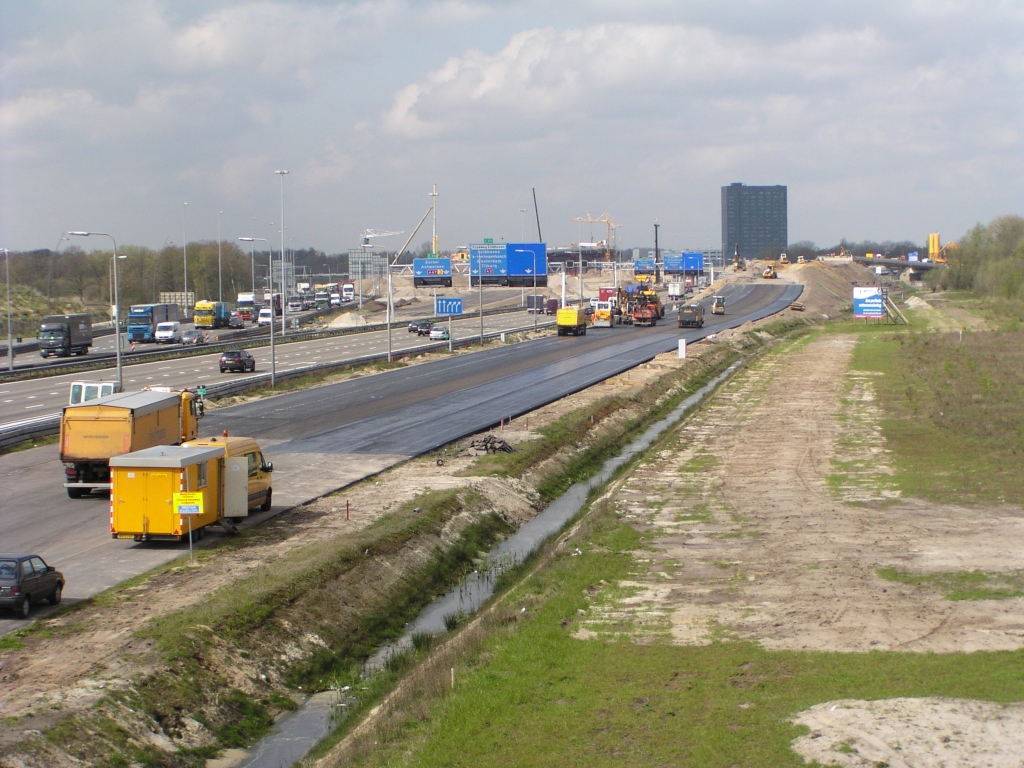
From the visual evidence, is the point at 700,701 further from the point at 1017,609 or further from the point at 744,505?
the point at 744,505

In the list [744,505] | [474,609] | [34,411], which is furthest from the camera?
[34,411]

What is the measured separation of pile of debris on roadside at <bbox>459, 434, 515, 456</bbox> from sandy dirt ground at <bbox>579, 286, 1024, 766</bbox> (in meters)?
5.40

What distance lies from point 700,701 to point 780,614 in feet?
15.9

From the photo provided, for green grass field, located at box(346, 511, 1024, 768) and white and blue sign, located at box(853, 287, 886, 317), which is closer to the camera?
A: green grass field, located at box(346, 511, 1024, 768)

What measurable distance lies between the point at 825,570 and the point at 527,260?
102423mm

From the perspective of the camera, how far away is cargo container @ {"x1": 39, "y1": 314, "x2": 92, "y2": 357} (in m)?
82.1

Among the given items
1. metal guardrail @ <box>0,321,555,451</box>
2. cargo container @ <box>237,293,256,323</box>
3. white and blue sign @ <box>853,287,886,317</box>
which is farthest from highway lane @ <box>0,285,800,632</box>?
cargo container @ <box>237,293,256,323</box>

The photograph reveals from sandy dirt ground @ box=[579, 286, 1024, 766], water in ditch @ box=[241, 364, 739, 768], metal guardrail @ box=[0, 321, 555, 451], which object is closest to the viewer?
sandy dirt ground @ box=[579, 286, 1024, 766]

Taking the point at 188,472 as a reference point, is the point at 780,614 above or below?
below

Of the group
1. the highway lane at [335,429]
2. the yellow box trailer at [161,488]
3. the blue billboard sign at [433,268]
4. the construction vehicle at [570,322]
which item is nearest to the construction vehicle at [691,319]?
the construction vehicle at [570,322]

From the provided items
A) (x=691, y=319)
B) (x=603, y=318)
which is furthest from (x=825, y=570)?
(x=603, y=318)

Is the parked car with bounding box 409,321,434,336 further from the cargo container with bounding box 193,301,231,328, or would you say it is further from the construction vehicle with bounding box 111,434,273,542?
the construction vehicle with bounding box 111,434,273,542

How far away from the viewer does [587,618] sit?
2038cm

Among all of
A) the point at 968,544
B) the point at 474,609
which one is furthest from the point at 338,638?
the point at 968,544
